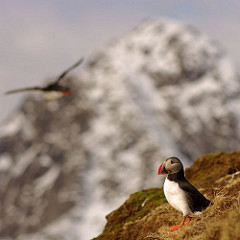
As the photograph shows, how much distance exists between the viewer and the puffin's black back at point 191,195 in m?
7.75

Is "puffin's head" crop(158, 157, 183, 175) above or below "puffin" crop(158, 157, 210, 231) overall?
above

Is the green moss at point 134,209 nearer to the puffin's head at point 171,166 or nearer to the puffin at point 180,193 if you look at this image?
the puffin at point 180,193

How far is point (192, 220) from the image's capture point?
789 centimetres

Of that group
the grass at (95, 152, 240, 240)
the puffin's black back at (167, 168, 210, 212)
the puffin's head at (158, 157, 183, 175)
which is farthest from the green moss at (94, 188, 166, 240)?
the puffin's head at (158, 157, 183, 175)

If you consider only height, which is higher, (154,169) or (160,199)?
(154,169)

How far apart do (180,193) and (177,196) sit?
0.43 feet

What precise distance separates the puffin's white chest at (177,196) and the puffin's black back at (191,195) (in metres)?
0.08

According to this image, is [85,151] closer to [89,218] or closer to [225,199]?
[89,218]

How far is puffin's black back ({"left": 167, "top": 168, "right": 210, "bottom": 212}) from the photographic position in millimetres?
7746

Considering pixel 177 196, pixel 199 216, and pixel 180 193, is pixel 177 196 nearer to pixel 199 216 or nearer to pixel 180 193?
pixel 180 193

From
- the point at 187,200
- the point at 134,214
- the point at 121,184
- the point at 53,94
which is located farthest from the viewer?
the point at 121,184

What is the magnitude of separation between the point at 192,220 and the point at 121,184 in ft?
531

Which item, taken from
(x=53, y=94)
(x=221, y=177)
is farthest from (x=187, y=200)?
(x=53, y=94)

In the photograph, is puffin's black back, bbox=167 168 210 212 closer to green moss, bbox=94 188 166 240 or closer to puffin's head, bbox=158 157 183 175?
puffin's head, bbox=158 157 183 175
